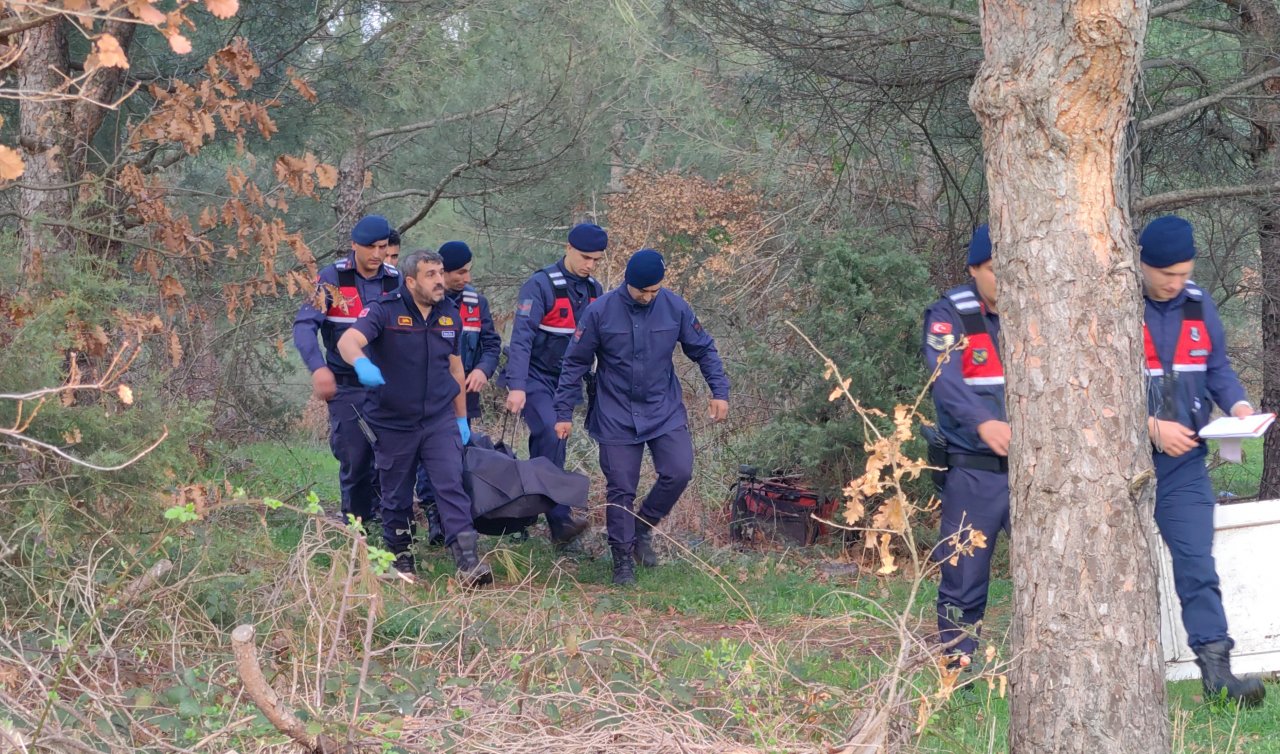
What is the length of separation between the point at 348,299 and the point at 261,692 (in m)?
5.23

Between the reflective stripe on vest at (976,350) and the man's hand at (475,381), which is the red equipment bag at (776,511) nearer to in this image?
the man's hand at (475,381)

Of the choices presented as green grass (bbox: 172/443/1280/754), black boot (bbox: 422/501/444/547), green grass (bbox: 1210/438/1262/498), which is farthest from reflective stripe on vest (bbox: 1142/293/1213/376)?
green grass (bbox: 1210/438/1262/498)

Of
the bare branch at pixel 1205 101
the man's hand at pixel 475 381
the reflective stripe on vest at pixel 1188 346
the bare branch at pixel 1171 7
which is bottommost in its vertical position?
the man's hand at pixel 475 381

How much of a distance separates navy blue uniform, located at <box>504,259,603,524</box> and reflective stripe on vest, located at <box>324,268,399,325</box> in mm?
981

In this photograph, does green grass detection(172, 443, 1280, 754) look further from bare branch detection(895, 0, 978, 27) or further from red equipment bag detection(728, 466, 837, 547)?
bare branch detection(895, 0, 978, 27)

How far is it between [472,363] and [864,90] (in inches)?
135

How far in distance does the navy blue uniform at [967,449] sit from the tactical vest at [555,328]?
3.79 m

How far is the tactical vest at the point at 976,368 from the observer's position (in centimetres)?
543

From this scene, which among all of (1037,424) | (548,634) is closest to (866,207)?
(548,634)

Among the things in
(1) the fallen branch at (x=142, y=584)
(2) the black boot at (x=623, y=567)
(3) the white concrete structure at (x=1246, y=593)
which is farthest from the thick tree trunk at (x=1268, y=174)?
(1) the fallen branch at (x=142, y=584)

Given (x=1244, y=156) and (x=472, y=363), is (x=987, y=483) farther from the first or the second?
(x=1244, y=156)

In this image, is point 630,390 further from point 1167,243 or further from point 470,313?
point 1167,243

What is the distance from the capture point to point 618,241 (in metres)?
16.4

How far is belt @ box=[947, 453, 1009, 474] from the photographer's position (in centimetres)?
536
